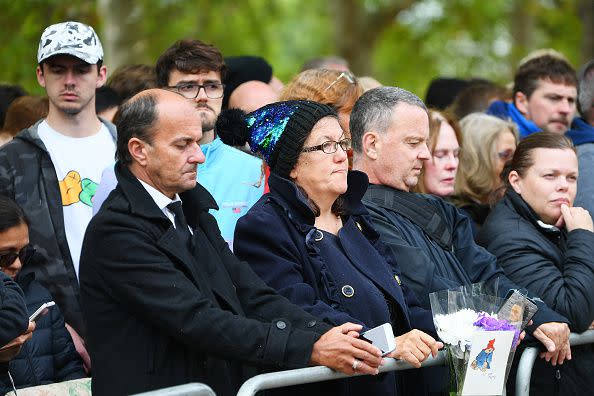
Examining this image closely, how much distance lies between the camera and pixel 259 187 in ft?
21.3

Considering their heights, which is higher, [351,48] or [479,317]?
[351,48]

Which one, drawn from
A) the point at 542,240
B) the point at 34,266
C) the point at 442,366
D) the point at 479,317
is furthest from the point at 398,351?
the point at 34,266

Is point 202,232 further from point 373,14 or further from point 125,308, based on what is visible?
point 373,14

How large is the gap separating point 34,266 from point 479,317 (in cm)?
254

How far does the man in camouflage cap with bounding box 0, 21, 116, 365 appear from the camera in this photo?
6.32 meters

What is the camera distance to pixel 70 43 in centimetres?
685

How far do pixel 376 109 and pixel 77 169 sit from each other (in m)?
1.79

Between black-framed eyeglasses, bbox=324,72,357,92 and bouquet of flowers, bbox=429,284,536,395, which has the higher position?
black-framed eyeglasses, bbox=324,72,357,92

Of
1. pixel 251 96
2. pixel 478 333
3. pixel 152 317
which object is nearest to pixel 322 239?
pixel 478 333

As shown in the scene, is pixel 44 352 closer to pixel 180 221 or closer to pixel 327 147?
pixel 180 221

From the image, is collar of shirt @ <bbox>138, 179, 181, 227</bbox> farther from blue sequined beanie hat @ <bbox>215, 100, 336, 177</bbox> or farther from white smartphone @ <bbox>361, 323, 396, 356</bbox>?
white smartphone @ <bbox>361, 323, 396, 356</bbox>

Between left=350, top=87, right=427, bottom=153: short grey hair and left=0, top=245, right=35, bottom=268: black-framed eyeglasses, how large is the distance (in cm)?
182

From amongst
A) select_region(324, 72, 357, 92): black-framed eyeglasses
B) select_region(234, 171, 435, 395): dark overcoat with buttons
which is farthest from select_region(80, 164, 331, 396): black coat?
select_region(324, 72, 357, 92): black-framed eyeglasses

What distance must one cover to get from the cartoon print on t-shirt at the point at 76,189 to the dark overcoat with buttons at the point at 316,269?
1.51 metres
